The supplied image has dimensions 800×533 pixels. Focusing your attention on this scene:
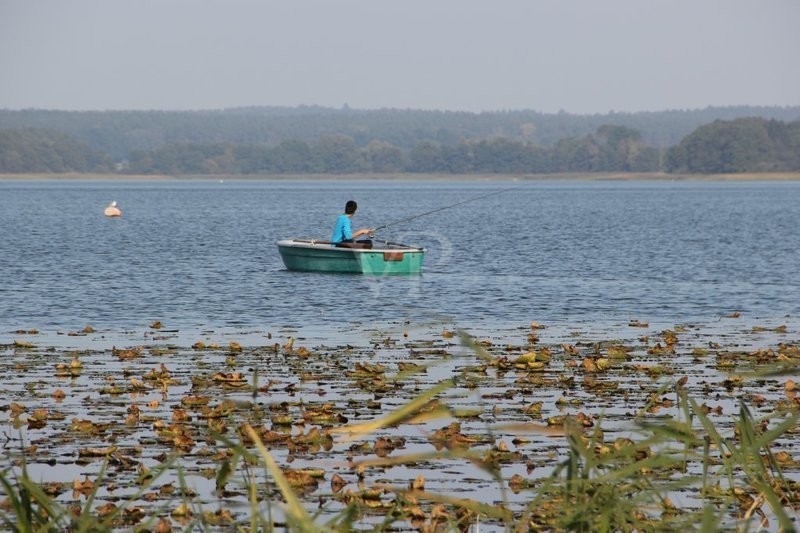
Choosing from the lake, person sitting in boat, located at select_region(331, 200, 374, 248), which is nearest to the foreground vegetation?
the lake

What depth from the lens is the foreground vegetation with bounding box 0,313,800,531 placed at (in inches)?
289

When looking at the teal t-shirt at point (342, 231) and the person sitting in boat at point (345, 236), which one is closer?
the person sitting in boat at point (345, 236)

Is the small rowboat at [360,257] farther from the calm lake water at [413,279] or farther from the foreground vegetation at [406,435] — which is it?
the foreground vegetation at [406,435]

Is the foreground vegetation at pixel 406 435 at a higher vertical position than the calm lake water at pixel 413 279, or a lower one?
higher

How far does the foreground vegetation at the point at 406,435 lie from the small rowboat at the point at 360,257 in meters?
10.5

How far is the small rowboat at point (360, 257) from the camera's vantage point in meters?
31.6

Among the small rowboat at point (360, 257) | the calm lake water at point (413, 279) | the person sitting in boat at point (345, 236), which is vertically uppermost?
the person sitting in boat at point (345, 236)

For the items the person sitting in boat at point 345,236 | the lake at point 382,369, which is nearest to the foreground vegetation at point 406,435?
the lake at point 382,369

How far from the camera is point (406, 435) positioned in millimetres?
12773

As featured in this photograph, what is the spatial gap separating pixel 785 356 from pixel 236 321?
1046 centimetres

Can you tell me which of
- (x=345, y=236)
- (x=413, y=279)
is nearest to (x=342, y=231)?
(x=345, y=236)

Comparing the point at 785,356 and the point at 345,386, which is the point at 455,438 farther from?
the point at 785,356

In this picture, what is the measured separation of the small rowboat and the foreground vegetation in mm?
10529

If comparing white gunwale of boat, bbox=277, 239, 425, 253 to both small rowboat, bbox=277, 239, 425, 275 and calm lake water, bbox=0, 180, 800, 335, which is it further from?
calm lake water, bbox=0, 180, 800, 335
